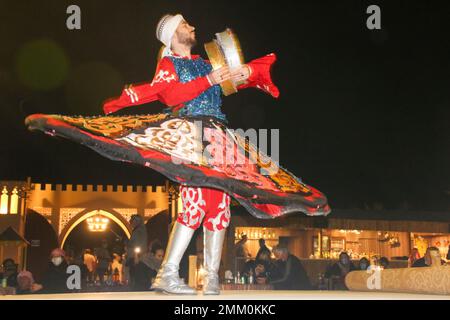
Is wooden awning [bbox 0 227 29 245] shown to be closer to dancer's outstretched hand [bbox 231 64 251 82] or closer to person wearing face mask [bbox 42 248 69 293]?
person wearing face mask [bbox 42 248 69 293]

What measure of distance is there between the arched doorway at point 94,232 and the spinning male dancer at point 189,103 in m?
10.1

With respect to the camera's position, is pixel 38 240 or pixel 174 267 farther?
pixel 38 240

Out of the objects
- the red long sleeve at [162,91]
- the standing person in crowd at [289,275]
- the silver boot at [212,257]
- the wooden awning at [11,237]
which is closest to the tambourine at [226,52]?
the red long sleeve at [162,91]

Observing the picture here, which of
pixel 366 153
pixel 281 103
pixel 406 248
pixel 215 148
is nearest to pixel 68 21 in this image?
pixel 215 148

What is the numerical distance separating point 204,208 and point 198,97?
2.30 feet

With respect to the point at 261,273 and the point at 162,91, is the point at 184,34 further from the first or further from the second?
the point at 261,273

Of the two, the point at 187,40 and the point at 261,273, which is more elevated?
the point at 187,40

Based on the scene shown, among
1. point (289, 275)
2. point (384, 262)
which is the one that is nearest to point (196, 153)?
point (289, 275)

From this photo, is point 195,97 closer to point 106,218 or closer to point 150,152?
point 150,152

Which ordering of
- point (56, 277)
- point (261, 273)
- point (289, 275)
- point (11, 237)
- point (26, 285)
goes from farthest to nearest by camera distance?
point (11, 237), point (261, 273), point (289, 275), point (26, 285), point (56, 277)

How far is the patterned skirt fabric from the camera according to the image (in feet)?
8.29

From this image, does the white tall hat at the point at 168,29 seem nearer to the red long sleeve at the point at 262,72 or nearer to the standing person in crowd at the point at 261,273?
the red long sleeve at the point at 262,72

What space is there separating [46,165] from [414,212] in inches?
382

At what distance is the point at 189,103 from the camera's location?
3.05 meters
